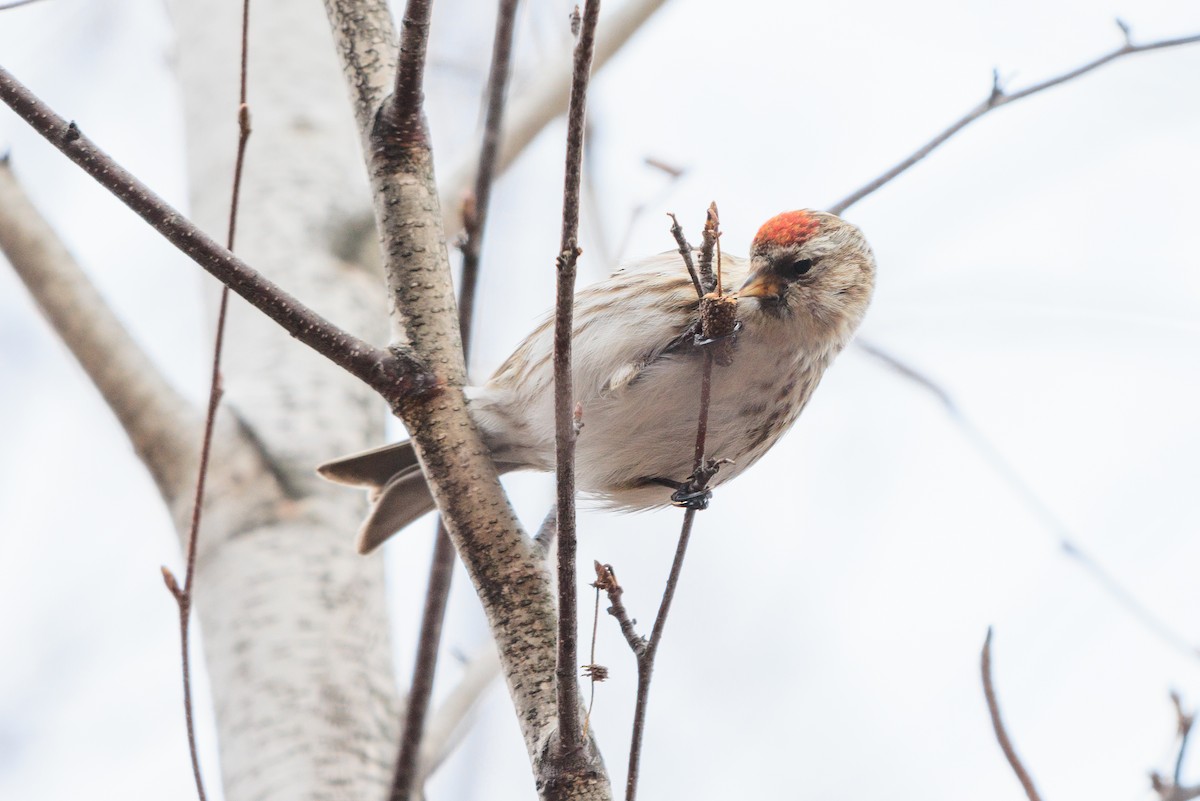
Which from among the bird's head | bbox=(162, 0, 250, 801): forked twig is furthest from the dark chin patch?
bbox=(162, 0, 250, 801): forked twig

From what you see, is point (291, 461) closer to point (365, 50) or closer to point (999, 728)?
point (365, 50)

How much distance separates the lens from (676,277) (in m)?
3.31

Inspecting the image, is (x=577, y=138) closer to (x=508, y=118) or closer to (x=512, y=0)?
(x=512, y=0)

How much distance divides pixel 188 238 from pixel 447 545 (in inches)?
44.0

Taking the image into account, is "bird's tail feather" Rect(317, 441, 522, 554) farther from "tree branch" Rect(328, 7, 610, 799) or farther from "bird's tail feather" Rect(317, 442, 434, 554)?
"tree branch" Rect(328, 7, 610, 799)

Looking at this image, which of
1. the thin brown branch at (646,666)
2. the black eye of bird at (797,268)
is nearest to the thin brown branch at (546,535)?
the thin brown branch at (646,666)

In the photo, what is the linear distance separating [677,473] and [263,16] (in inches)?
119

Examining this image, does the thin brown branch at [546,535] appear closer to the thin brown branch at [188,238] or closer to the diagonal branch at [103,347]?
the thin brown branch at [188,238]

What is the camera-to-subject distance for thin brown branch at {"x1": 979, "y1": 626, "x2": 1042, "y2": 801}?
1.90 meters

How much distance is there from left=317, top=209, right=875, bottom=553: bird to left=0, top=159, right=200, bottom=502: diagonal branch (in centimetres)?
48

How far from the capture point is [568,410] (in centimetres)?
183

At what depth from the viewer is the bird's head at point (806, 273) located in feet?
10.4

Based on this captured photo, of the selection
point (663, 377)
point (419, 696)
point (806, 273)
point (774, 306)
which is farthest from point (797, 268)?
point (419, 696)

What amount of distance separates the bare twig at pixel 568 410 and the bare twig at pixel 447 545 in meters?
0.63
